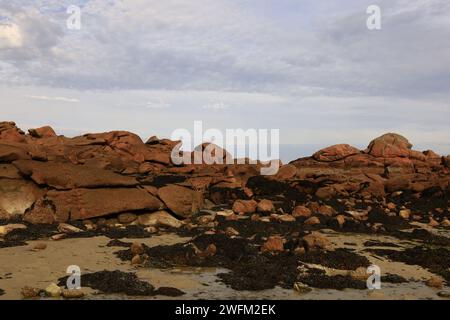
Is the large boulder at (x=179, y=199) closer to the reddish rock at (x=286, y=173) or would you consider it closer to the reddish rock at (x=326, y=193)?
the reddish rock at (x=326, y=193)

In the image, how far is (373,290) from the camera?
1048cm

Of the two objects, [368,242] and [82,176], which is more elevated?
[82,176]

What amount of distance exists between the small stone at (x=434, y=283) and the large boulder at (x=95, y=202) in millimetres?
11339

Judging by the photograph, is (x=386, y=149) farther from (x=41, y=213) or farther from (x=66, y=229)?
(x=66, y=229)

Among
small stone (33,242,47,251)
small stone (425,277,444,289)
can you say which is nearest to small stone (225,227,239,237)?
small stone (33,242,47,251)

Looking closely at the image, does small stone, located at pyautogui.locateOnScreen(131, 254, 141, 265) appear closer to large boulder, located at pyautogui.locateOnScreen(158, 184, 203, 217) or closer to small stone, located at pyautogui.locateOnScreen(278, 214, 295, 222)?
large boulder, located at pyautogui.locateOnScreen(158, 184, 203, 217)

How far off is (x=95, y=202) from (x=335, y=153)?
105 ft

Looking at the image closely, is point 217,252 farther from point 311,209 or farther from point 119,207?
point 311,209

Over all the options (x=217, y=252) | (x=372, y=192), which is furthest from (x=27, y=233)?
(x=372, y=192)

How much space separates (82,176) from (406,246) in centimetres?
1287

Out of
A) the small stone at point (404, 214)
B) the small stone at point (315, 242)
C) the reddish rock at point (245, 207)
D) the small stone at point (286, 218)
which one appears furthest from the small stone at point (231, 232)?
the small stone at point (404, 214)

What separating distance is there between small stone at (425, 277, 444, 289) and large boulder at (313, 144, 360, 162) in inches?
1367

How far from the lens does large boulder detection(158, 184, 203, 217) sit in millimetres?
19844

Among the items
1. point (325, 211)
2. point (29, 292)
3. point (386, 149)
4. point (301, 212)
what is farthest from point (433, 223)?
point (386, 149)
